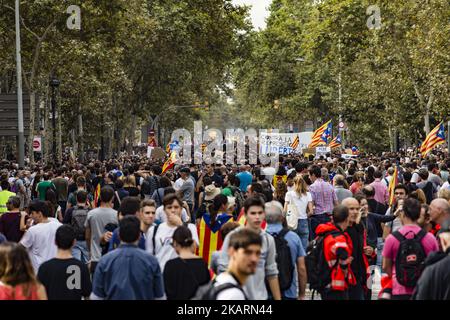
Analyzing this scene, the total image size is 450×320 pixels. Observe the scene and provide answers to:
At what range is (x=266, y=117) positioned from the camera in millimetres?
82562

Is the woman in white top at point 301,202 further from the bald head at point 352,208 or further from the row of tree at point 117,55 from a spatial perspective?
the row of tree at point 117,55

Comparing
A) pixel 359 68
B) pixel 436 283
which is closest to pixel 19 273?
pixel 436 283

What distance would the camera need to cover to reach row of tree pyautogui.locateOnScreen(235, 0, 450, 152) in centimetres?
3712

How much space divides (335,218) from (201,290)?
3671 mm

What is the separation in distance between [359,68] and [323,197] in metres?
38.7

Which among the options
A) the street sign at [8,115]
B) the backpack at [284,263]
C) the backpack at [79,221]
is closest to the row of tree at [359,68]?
the street sign at [8,115]

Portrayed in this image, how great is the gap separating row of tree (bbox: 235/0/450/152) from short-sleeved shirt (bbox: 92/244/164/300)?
2620 cm

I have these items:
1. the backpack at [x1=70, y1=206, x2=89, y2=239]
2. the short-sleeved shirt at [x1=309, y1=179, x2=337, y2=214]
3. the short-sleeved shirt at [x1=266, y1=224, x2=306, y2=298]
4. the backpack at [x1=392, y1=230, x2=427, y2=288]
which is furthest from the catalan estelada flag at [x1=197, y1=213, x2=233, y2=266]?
the short-sleeved shirt at [x1=309, y1=179, x2=337, y2=214]

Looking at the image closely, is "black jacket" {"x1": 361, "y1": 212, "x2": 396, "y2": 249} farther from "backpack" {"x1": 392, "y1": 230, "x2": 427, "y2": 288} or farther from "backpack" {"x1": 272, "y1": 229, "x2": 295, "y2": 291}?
"backpack" {"x1": 392, "y1": 230, "x2": 427, "y2": 288}

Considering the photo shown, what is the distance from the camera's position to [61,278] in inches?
347

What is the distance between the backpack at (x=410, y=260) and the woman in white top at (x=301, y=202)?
6495 mm

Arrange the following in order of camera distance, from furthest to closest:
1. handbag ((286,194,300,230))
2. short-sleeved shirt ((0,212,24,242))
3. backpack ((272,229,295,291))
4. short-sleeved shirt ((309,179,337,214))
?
short-sleeved shirt ((309,179,337,214)) < handbag ((286,194,300,230)) < short-sleeved shirt ((0,212,24,242)) < backpack ((272,229,295,291))

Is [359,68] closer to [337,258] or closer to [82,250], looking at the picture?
[82,250]
